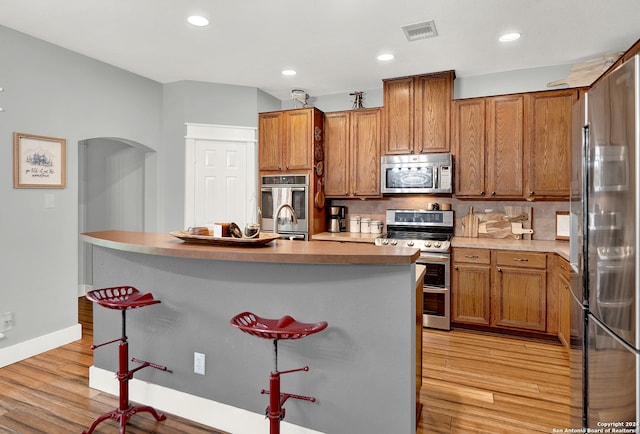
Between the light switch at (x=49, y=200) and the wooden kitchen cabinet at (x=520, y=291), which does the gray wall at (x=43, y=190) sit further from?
the wooden kitchen cabinet at (x=520, y=291)

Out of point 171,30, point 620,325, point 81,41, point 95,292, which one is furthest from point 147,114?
point 620,325

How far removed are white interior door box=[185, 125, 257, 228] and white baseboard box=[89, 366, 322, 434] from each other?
2316 mm

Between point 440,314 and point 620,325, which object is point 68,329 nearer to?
point 440,314

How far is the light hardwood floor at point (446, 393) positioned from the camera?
2322 mm

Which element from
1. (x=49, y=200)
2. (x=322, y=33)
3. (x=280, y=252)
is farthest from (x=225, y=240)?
(x=49, y=200)

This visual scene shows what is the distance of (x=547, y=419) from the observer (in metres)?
2.39

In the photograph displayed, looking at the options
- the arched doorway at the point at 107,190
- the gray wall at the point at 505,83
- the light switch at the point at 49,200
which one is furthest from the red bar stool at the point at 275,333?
the arched doorway at the point at 107,190

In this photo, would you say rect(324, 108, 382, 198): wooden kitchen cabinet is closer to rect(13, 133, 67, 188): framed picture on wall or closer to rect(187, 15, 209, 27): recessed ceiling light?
rect(187, 15, 209, 27): recessed ceiling light

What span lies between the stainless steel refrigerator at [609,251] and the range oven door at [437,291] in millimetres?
1972

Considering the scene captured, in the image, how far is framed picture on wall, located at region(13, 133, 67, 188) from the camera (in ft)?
10.8

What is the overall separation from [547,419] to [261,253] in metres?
2.09

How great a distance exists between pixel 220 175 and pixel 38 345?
2.53 metres

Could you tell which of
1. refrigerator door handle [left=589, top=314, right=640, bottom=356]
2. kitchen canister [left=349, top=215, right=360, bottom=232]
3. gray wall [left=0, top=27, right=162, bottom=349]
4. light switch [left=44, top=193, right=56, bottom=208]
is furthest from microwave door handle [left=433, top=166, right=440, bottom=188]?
light switch [left=44, top=193, right=56, bottom=208]

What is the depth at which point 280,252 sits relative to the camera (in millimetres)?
1901
